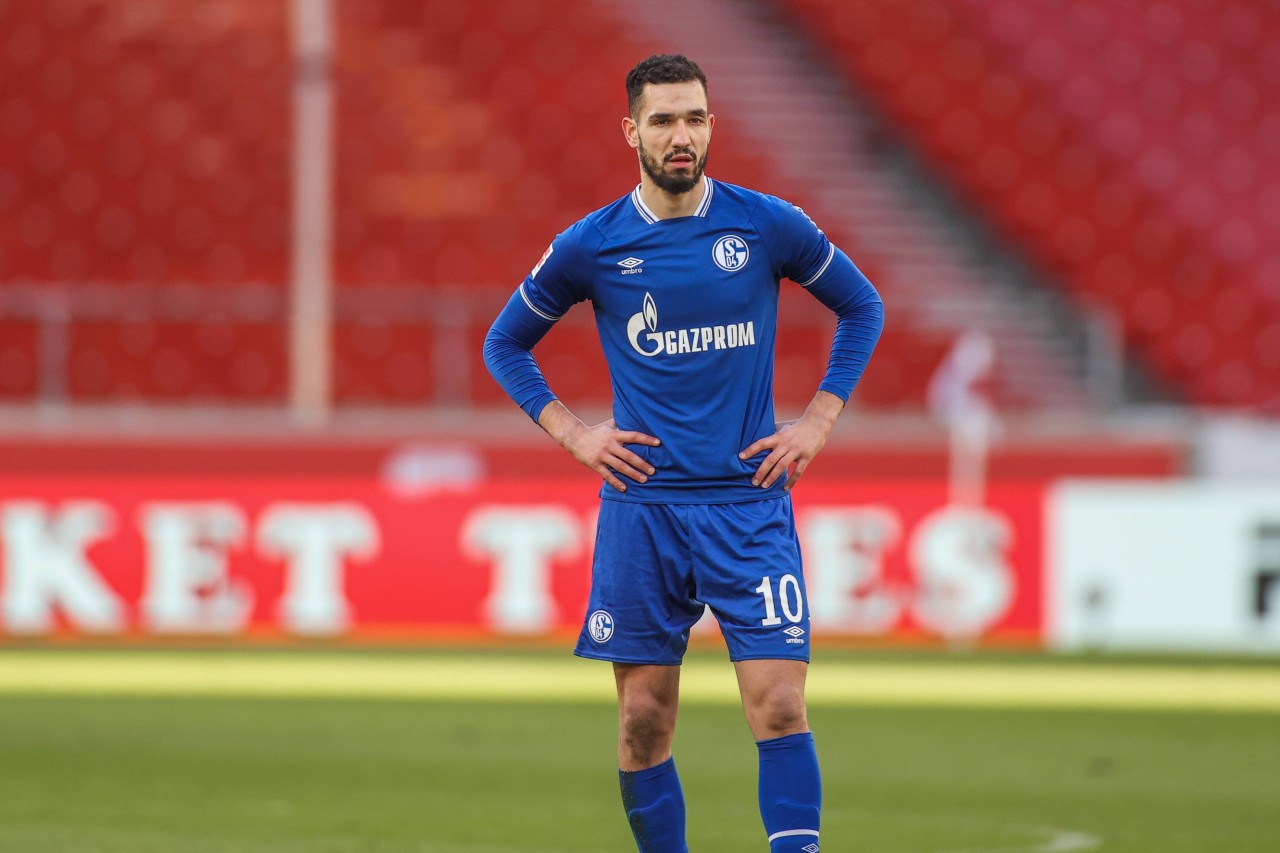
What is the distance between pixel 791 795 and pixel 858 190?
563 inches

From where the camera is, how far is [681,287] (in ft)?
16.6

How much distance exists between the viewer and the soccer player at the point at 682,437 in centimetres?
499

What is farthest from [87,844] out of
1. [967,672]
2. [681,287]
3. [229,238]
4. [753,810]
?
[229,238]

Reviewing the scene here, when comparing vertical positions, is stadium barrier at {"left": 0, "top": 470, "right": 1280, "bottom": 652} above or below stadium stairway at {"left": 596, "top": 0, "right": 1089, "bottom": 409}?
below

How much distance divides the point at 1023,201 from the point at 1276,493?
5.62 metres

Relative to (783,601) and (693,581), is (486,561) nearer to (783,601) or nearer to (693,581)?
(693,581)

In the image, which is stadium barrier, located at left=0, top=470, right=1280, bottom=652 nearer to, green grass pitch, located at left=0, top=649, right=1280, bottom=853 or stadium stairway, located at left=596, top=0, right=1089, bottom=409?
green grass pitch, located at left=0, top=649, right=1280, bottom=853

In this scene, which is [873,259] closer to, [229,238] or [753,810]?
[229,238]

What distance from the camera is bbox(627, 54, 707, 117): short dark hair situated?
495cm

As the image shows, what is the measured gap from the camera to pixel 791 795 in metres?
4.88

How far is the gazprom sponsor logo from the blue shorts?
15.5 inches

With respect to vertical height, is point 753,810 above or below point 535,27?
below

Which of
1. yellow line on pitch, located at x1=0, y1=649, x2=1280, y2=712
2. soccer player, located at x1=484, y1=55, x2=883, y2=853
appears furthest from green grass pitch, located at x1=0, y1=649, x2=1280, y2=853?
soccer player, located at x1=484, y1=55, x2=883, y2=853

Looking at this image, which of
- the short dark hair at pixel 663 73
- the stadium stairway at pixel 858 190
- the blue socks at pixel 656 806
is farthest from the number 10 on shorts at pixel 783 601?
the stadium stairway at pixel 858 190
